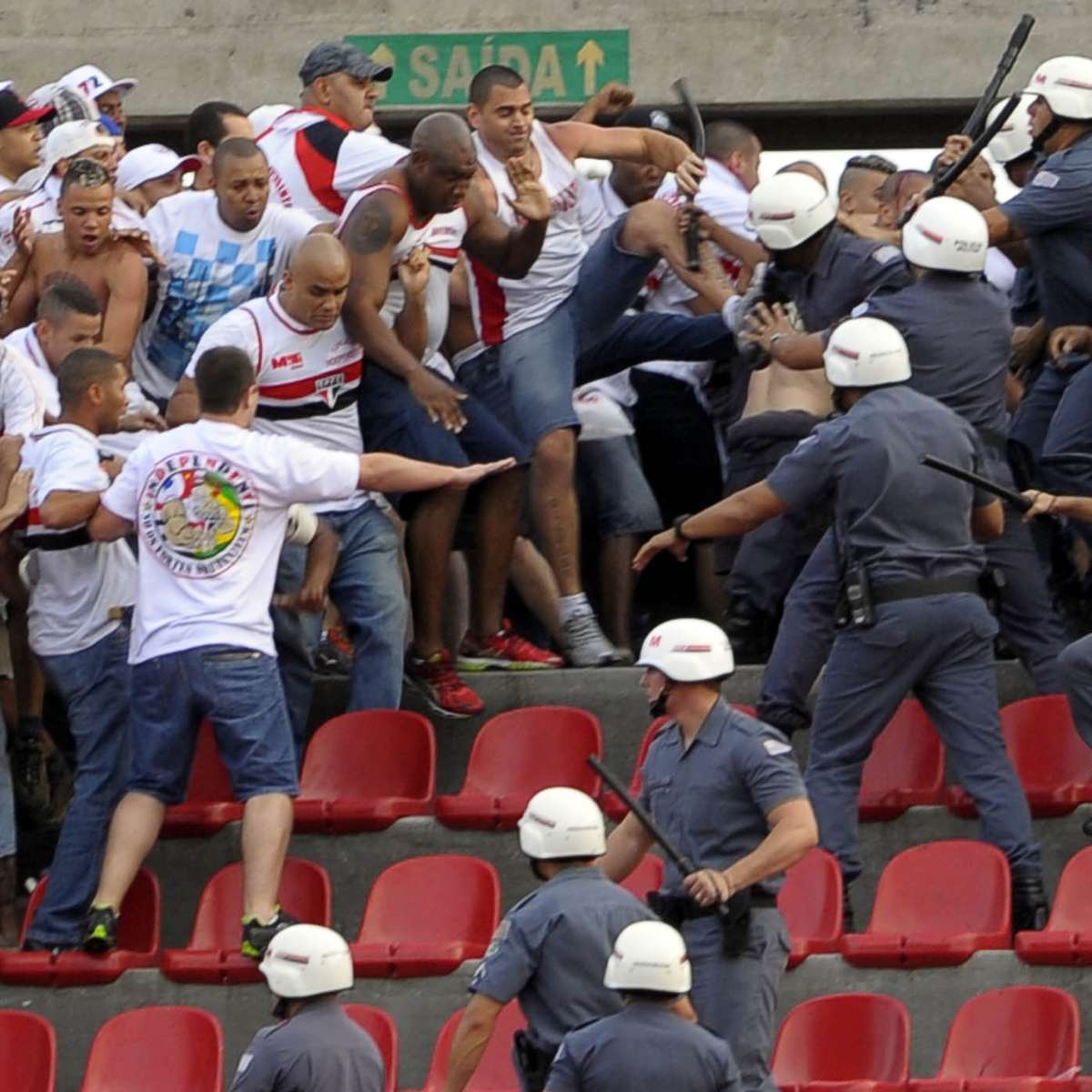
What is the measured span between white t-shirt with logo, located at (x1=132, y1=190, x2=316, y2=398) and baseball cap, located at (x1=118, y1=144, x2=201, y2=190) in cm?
113

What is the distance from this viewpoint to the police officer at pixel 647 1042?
7.72m

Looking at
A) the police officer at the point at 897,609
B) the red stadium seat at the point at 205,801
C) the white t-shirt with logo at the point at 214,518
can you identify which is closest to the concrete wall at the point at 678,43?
the red stadium seat at the point at 205,801

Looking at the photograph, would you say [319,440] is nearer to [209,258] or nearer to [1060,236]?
[209,258]

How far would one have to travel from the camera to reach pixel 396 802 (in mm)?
10391

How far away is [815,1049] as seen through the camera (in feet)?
30.1

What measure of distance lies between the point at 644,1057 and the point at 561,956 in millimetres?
573

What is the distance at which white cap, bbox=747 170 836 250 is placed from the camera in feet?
33.8

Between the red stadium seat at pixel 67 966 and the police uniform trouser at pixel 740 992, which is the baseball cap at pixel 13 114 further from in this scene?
the police uniform trouser at pixel 740 992

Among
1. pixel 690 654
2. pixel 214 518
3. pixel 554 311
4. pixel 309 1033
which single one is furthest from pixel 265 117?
pixel 309 1033

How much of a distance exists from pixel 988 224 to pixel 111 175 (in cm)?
301

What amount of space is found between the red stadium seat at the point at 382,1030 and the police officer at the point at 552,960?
2.69 ft

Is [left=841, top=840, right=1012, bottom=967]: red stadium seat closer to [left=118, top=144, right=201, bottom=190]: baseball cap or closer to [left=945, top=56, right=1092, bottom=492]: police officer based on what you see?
[left=945, top=56, right=1092, bottom=492]: police officer

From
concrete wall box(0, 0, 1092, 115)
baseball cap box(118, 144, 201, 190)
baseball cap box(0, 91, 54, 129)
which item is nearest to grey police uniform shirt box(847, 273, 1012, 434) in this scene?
baseball cap box(118, 144, 201, 190)

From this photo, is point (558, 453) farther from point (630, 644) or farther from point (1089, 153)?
point (1089, 153)
